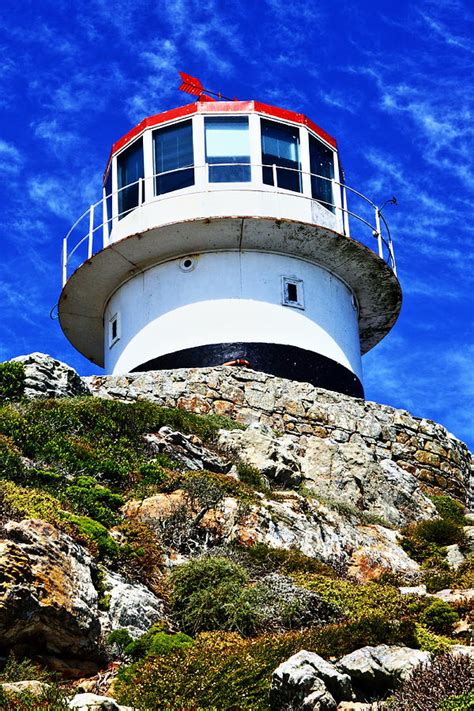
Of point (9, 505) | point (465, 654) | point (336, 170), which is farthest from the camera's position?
point (336, 170)

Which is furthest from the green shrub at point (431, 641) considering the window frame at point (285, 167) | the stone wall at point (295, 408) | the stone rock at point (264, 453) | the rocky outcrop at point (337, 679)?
the window frame at point (285, 167)

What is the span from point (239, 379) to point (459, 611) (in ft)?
37.2

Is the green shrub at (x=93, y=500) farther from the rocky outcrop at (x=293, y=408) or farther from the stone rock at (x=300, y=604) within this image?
the rocky outcrop at (x=293, y=408)

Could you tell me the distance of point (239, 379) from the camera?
82.0 feet

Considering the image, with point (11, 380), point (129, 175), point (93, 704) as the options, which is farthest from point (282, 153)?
point (93, 704)

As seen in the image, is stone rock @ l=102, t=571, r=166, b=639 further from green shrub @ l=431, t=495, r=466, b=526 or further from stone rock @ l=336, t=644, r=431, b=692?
green shrub @ l=431, t=495, r=466, b=526

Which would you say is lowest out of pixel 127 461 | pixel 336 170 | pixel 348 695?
pixel 348 695

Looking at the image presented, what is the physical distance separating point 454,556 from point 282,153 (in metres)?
12.6

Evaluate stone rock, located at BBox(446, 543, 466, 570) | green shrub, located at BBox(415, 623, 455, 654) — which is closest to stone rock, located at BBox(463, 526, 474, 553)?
stone rock, located at BBox(446, 543, 466, 570)

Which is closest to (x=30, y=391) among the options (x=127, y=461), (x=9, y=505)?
(x=127, y=461)

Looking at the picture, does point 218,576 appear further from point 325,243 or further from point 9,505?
point 325,243

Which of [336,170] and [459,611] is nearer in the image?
[459,611]

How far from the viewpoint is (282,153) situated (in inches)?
1115

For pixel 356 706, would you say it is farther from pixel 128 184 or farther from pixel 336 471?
pixel 128 184
